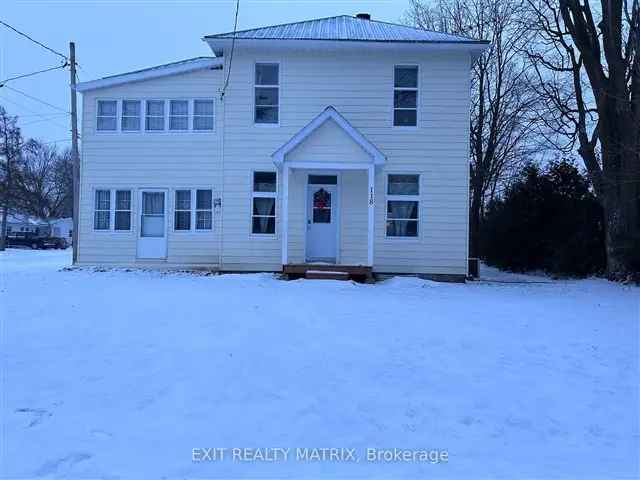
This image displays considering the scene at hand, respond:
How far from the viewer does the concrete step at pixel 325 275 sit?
45.1ft

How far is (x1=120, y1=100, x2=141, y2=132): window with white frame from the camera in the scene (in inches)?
634

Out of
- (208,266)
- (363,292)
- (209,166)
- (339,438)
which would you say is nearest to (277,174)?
(209,166)

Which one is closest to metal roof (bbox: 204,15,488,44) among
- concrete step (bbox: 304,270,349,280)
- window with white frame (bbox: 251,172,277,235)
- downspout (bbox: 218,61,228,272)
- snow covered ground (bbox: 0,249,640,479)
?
downspout (bbox: 218,61,228,272)

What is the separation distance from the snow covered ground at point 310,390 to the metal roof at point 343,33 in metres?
8.99

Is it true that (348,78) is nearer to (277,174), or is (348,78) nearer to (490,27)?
(277,174)

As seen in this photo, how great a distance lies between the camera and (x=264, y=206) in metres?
15.3

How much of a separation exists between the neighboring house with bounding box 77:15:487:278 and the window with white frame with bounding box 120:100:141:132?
62 centimetres

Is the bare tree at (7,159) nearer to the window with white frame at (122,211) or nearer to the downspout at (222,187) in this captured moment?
the window with white frame at (122,211)

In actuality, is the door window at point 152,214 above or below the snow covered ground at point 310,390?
above

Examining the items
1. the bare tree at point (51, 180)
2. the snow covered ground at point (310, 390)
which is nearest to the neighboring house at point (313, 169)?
the snow covered ground at point (310, 390)

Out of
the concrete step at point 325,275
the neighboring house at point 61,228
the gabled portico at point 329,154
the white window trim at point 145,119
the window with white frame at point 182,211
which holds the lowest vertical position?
the concrete step at point 325,275

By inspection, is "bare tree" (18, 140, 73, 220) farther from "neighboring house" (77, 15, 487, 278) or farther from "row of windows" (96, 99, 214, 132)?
"neighboring house" (77, 15, 487, 278)

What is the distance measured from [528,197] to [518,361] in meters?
15.5

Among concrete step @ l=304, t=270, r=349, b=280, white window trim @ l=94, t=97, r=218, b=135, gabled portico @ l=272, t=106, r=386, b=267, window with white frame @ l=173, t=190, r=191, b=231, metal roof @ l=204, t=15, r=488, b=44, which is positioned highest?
metal roof @ l=204, t=15, r=488, b=44
